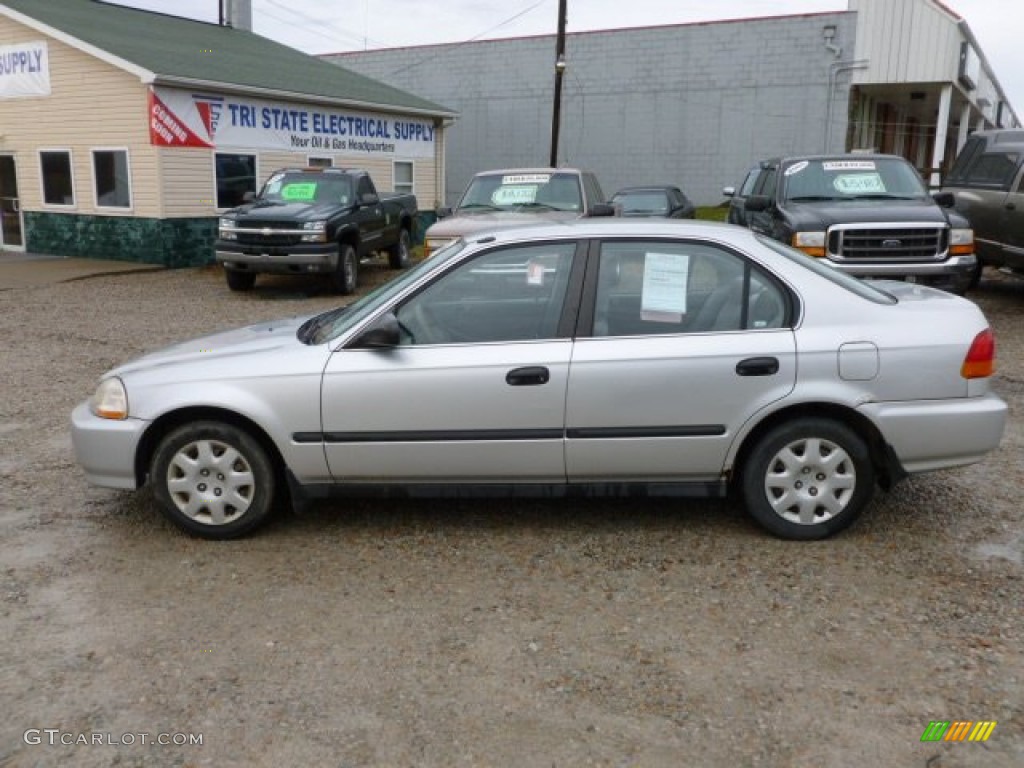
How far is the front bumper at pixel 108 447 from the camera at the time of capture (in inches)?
182

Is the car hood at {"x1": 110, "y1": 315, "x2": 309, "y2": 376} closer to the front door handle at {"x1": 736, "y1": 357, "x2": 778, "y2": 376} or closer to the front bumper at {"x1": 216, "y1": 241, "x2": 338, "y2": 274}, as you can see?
the front door handle at {"x1": 736, "y1": 357, "x2": 778, "y2": 376}

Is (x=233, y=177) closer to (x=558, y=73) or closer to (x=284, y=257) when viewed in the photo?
(x=284, y=257)

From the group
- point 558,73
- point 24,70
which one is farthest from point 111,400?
point 558,73

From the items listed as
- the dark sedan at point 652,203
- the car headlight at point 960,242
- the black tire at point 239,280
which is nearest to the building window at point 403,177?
the dark sedan at point 652,203

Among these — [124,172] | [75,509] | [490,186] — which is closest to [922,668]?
[75,509]

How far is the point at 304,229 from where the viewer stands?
13812mm

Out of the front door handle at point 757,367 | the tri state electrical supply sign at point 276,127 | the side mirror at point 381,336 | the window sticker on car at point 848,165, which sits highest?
the tri state electrical supply sign at point 276,127

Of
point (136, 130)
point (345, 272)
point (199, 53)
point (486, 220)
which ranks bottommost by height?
point (345, 272)

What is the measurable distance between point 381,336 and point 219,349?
0.94 m

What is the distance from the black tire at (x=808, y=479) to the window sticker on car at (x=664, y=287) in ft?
2.47

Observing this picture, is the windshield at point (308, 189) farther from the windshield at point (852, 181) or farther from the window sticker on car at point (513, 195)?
the windshield at point (852, 181)

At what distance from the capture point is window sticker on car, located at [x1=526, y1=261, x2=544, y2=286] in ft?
15.5

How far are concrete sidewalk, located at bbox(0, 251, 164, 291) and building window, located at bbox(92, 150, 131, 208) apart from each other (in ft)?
3.71

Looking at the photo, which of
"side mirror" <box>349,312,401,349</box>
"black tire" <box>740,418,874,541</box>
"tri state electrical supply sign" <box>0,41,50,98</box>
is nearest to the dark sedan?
"tri state electrical supply sign" <box>0,41,50,98</box>
